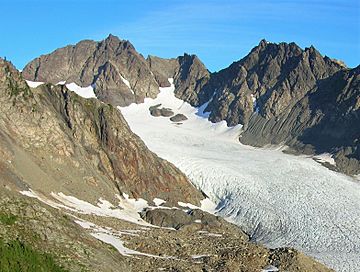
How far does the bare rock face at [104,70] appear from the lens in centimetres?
16988

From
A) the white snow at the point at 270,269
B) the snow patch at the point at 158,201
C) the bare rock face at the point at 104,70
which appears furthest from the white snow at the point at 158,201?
the bare rock face at the point at 104,70

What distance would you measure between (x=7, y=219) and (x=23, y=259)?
3271mm

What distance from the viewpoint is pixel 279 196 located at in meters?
76.7

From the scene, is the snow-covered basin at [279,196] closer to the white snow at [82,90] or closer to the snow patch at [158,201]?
the snow patch at [158,201]

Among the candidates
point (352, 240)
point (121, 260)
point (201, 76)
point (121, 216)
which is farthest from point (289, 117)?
point (121, 260)

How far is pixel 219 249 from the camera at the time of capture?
4362 cm

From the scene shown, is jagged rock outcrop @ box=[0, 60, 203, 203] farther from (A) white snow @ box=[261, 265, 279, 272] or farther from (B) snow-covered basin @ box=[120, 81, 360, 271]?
(A) white snow @ box=[261, 265, 279, 272]

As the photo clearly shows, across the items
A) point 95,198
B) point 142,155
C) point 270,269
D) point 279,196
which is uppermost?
point 142,155

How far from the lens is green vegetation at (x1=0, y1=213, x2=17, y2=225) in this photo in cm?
3033

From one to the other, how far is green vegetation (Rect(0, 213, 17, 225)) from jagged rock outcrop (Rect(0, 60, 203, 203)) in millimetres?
18105

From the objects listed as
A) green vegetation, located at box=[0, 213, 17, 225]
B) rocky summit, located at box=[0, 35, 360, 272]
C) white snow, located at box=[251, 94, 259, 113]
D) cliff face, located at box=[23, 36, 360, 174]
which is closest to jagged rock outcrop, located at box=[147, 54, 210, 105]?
cliff face, located at box=[23, 36, 360, 174]

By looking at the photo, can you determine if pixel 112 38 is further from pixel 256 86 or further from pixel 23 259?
pixel 23 259

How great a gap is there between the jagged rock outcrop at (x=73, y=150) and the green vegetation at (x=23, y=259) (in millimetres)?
20351

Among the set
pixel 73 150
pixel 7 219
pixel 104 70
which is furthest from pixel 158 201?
pixel 104 70
